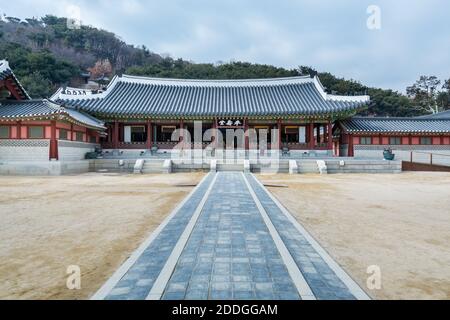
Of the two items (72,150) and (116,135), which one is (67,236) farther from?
(116,135)

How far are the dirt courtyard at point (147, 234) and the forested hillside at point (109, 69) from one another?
2738cm

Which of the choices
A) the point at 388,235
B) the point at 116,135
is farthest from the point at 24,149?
the point at 388,235

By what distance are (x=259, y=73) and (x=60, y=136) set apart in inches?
2183

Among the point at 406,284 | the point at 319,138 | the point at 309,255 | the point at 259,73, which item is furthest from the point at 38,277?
the point at 259,73

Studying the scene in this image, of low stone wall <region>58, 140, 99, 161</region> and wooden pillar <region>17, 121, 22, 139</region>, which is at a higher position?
wooden pillar <region>17, 121, 22, 139</region>

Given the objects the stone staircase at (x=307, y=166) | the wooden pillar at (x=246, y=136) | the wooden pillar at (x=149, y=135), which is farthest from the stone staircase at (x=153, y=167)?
the stone staircase at (x=307, y=166)

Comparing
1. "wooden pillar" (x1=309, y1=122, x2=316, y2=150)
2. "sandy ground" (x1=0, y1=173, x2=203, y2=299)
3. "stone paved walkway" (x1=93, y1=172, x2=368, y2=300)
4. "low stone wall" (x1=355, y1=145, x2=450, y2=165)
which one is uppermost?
"wooden pillar" (x1=309, y1=122, x2=316, y2=150)

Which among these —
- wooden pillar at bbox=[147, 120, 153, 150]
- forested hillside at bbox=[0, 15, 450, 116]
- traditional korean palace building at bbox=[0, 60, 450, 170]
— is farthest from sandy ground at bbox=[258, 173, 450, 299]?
forested hillside at bbox=[0, 15, 450, 116]

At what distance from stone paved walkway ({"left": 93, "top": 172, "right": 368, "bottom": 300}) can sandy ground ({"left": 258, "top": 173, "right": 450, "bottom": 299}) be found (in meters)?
0.45

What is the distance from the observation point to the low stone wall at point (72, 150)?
2045cm

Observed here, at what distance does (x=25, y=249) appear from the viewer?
16.8 feet

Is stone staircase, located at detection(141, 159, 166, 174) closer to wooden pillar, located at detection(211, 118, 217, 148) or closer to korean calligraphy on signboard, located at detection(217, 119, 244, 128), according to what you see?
wooden pillar, located at detection(211, 118, 217, 148)

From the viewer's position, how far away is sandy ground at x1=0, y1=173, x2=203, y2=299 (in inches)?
151

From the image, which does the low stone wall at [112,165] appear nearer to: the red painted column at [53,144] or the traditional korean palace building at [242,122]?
the traditional korean palace building at [242,122]
